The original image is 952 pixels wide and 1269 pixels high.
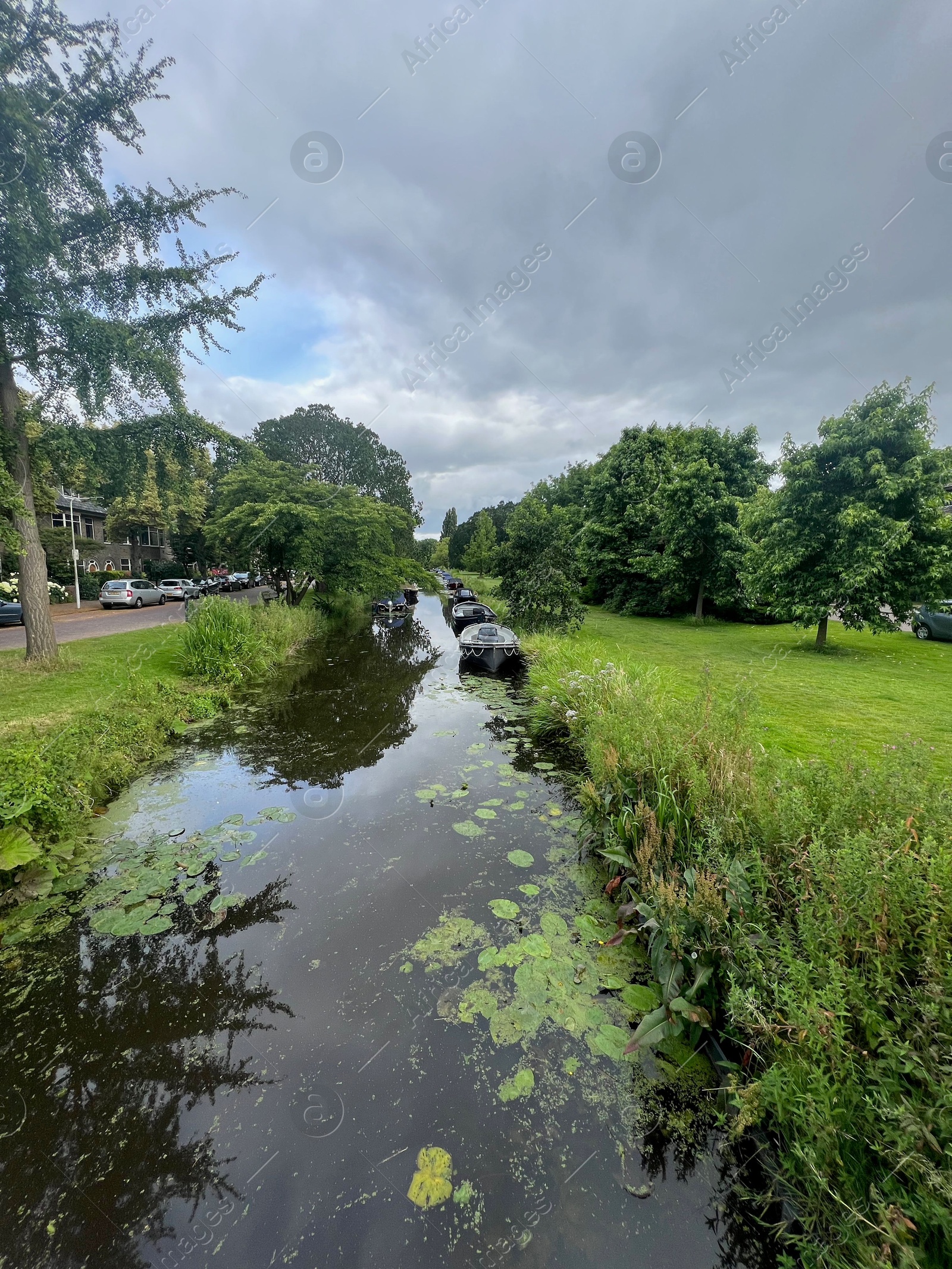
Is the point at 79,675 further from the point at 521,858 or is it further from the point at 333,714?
the point at 521,858

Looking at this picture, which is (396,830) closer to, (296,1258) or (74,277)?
(296,1258)

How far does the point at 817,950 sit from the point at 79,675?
12505mm

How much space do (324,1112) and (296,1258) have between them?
0.64 meters

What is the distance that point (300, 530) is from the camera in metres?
19.0

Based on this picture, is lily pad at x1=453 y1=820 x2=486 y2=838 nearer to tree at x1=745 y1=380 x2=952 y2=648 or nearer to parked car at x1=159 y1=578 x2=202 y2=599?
tree at x1=745 y1=380 x2=952 y2=648

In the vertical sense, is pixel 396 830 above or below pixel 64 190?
below

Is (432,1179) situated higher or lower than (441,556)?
lower

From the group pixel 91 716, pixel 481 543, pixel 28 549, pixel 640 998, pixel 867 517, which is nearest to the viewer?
pixel 640 998

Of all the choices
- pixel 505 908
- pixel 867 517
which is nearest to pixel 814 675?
pixel 867 517

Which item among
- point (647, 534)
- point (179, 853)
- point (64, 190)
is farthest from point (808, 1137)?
point (647, 534)

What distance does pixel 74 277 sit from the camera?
925cm

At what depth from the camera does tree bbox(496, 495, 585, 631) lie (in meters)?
17.5

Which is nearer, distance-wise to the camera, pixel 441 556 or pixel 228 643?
pixel 228 643

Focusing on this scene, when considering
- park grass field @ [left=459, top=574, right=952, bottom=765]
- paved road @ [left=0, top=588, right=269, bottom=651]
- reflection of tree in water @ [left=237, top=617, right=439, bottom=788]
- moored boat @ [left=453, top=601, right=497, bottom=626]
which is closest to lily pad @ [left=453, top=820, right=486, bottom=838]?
reflection of tree in water @ [left=237, top=617, right=439, bottom=788]
